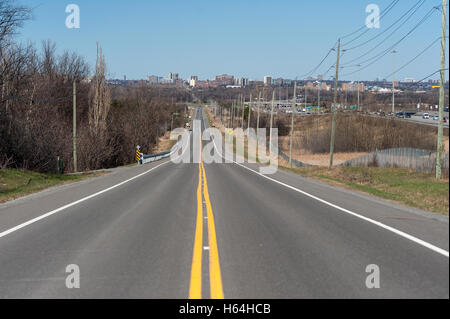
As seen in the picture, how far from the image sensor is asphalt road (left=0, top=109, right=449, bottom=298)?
567cm

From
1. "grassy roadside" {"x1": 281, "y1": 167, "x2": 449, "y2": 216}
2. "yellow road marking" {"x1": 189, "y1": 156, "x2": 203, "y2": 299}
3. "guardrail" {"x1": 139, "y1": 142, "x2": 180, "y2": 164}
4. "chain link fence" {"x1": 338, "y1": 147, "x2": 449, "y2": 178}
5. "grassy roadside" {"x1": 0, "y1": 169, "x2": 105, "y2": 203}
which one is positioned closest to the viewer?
"yellow road marking" {"x1": 189, "y1": 156, "x2": 203, "y2": 299}

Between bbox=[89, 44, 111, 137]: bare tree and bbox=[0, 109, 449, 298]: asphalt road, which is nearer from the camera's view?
bbox=[0, 109, 449, 298]: asphalt road

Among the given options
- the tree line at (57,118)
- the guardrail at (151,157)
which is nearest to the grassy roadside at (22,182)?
the tree line at (57,118)

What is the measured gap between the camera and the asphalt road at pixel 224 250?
5672 millimetres

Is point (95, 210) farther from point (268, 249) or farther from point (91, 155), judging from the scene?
point (91, 155)

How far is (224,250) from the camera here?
788 centimetres

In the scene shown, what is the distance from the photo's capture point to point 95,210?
42.6 ft

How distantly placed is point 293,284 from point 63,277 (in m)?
3.17

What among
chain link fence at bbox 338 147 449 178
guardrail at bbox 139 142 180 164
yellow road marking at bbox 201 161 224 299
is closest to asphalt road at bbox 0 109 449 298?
yellow road marking at bbox 201 161 224 299

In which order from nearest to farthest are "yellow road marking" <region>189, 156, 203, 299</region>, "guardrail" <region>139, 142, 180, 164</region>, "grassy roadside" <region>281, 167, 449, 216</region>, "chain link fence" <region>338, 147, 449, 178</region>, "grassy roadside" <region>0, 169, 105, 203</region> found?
"yellow road marking" <region>189, 156, 203, 299</region>, "grassy roadside" <region>281, 167, 449, 216</region>, "grassy roadside" <region>0, 169, 105, 203</region>, "chain link fence" <region>338, 147, 449, 178</region>, "guardrail" <region>139, 142, 180, 164</region>

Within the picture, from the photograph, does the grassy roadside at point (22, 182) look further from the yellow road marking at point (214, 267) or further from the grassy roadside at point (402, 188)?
the grassy roadside at point (402, 188)

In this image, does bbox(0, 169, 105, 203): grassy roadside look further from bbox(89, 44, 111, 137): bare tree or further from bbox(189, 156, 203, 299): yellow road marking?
bbox(89, 44, 111, 137): bare tree

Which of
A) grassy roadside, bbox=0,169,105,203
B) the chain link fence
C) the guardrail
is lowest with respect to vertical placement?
the guardrail
